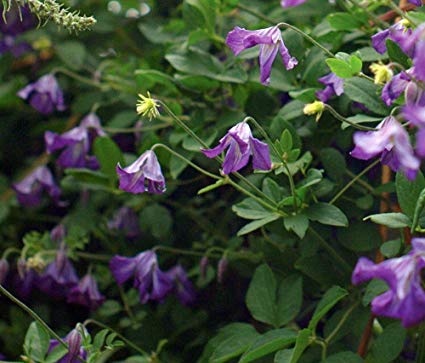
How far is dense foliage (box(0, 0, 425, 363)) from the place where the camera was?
2.89ft

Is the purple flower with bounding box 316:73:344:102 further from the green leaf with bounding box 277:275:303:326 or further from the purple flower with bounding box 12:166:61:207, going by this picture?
the purple flower with bounding box 12:166:61:207

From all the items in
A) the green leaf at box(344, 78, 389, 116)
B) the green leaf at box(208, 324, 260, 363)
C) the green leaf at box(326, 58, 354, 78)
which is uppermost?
the green leaf at box(326, 58, 354, 78)

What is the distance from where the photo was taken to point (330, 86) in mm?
992

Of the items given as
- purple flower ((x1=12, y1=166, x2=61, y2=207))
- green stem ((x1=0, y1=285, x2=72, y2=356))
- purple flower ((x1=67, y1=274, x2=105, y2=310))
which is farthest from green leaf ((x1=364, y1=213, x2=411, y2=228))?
purple flower ((x1=12, y1=166, x2=61, y2=207))

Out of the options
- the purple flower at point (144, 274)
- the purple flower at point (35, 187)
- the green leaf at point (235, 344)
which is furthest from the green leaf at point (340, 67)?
the purple flower at point (35, 187)

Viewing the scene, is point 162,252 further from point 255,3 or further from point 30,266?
point 255,3

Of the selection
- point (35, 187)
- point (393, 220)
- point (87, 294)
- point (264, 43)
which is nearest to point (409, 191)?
point (393, 220)

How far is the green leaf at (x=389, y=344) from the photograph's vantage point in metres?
0.90

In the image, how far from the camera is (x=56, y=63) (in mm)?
1683

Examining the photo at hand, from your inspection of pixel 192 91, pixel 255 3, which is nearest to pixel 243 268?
pixel 192 91

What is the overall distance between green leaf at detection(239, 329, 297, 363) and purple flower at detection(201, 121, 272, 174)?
0.68 ft

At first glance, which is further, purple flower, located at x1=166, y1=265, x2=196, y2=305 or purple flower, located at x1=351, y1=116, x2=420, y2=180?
purple flower, located at x1=166, y1=265, x2=196, y2=305

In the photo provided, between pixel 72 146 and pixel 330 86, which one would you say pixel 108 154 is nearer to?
pixel 72 146

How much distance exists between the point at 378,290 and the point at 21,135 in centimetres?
107
